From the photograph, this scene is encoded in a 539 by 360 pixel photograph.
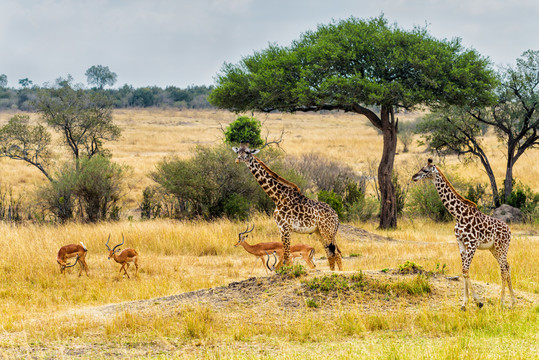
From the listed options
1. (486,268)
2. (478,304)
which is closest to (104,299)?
(478,304)

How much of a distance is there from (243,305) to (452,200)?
3647 mm

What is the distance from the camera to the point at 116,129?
32.0m

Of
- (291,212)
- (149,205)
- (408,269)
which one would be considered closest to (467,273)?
(408,269)

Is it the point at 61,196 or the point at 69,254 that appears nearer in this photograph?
the point at 69,254

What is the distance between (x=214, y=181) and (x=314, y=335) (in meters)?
13.6

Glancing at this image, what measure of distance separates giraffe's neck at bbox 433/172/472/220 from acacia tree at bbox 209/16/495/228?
1079cm

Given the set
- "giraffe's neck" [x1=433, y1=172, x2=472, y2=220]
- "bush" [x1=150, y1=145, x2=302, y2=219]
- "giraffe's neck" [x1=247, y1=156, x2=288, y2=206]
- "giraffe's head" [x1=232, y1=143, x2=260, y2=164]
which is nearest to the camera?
"giraffe's neck" [x1=433, y1=172, x2=472, y2=220]

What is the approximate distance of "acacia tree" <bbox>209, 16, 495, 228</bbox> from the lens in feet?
66.6

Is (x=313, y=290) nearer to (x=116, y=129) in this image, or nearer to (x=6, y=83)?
(x=116, y=129)

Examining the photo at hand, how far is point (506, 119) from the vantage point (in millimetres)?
25859

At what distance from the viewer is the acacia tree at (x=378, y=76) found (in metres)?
20.3

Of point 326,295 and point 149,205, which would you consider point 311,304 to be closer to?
point 326,295

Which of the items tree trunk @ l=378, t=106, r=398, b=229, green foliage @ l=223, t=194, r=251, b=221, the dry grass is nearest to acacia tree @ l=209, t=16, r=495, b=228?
tree trunk @ l=378, t=106, r=398, b=229

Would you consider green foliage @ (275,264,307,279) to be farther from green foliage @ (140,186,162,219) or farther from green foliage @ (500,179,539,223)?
green foliage @ (500,179,539,223)
